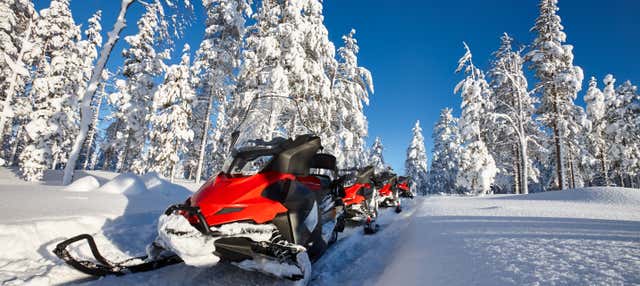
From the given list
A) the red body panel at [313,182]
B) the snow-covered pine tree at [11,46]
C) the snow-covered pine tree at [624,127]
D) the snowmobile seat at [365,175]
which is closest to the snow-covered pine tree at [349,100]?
the snowmobile seat at [365,175]

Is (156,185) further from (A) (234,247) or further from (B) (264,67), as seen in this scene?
(A) (234,247)

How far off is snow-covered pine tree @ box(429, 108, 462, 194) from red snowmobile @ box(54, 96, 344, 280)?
3273 centimetres

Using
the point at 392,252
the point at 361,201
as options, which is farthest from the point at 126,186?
the point at 392,252

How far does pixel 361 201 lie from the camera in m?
5.39

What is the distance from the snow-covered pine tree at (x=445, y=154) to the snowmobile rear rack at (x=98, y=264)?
33.7m

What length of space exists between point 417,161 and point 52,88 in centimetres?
3817

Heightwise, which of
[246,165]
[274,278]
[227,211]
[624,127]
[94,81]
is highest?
[624,127]

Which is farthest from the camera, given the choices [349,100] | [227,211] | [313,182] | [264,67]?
[349,100]

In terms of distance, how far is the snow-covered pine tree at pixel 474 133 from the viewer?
17141mm

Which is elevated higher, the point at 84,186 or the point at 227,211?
the point at 227,211

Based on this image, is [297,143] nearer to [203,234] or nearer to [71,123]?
[203,234]

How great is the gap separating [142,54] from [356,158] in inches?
764

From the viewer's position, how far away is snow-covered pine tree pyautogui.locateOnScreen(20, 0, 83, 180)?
17.0 metres

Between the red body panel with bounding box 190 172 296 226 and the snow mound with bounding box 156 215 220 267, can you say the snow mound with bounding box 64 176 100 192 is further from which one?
the snow mound with bounding box 156 215 220 267
